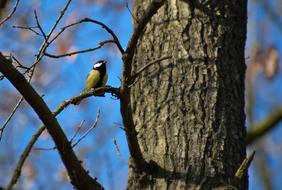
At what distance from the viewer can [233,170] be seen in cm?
311

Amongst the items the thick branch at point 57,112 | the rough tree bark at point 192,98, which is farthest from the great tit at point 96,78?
the thick branch at point 57,112

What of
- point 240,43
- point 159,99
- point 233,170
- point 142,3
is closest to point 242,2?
point 240,43

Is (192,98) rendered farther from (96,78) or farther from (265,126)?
(265,126)

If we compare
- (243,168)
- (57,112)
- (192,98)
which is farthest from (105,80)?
(243,168)

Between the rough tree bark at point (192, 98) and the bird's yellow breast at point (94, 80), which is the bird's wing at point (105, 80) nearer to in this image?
the bird's yellow breast at point (94, 80)

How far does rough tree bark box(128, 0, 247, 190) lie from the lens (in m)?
3.05

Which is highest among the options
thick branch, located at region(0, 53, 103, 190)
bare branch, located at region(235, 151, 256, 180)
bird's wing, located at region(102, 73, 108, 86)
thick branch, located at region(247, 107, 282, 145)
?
bird's wing, located at region(102, 73, 108, 86)

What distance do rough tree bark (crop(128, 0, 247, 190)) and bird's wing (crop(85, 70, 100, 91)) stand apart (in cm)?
52

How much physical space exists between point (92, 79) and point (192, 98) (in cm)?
93

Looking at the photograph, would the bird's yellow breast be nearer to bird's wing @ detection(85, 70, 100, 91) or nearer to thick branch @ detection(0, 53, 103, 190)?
bird's wing @ detection(85, 70, 100, 91)

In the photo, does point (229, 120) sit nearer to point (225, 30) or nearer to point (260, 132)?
point (225, 30)

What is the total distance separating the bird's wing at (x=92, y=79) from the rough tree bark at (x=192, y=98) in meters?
0.52

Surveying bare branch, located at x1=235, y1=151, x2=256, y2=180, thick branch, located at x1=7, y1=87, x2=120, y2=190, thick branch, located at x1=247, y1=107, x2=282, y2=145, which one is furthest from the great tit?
bare branch, located at x1=235, y1=151, x2=256, y2=180

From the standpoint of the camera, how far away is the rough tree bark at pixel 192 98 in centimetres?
305
